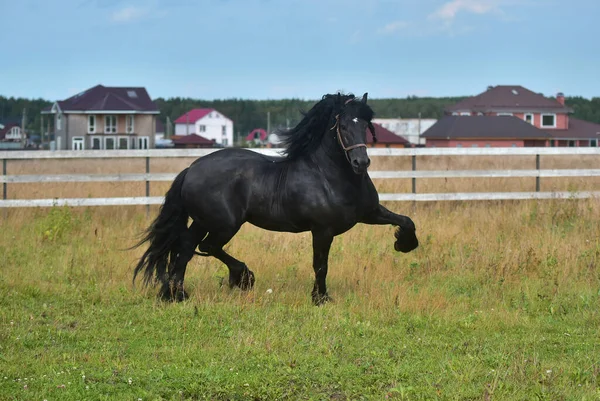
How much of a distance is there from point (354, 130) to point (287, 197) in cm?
101

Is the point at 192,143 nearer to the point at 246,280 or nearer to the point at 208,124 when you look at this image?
the point at 208,124

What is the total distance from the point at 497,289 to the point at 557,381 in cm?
334

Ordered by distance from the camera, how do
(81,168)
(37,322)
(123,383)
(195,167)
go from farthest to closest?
(81,168) < (195,167) < (37,322) < (123,383)

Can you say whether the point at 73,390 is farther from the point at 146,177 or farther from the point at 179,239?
the point at 146,177

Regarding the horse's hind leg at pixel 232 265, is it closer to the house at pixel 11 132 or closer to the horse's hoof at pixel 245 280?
the horse's hoof at pixel 245 280

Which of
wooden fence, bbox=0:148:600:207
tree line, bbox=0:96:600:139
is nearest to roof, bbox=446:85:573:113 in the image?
tree line, bbox=0:96:600:139

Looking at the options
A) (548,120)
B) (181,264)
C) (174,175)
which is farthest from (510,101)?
(181,264)

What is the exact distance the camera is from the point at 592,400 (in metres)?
5.21

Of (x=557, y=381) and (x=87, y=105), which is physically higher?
(x=87, y=105)

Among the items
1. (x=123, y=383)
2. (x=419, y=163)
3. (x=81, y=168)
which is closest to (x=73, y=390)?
(x=123, y=383)

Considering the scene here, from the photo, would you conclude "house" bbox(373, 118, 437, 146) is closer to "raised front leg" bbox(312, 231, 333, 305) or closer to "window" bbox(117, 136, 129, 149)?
"window" bbox(117, 136, 129, 149)

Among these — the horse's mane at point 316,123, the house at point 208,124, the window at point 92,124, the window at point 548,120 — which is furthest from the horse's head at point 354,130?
the house at point 208,124

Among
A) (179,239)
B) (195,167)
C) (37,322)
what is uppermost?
(195,167)

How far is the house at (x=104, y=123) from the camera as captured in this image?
8062 centimetres
